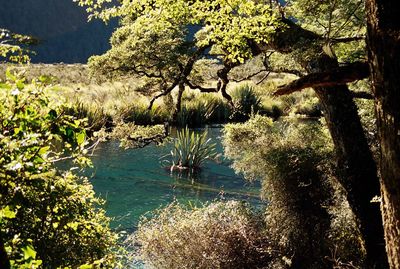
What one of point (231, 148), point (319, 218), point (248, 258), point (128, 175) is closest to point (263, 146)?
point (231, 148)

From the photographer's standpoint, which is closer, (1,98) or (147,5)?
(1,98)

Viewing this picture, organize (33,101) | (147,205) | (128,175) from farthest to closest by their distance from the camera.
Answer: (128,175) → (147,205) → (33,101)

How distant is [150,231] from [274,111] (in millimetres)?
17908

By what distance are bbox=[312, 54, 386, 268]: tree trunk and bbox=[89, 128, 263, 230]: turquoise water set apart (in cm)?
417

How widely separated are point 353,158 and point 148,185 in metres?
7.12

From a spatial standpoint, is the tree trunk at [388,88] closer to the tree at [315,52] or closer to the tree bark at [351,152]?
the tree at [315,52]

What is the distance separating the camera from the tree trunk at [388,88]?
2914 mm

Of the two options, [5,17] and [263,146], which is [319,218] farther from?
[5,17]

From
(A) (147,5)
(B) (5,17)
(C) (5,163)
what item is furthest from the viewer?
(B) (5,17)

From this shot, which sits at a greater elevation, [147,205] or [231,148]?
[231,148]

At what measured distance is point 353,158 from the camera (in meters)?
6.42

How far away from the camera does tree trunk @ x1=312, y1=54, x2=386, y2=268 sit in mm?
6230

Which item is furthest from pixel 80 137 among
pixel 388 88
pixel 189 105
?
pixel 189 105

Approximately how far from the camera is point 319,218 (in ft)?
23.4
